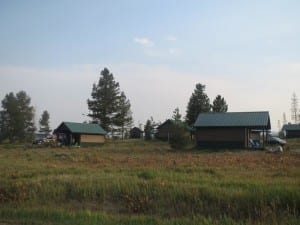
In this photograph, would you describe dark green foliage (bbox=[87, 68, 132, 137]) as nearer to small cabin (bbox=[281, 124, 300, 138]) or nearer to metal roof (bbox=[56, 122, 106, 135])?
metal roof (bbox=[56, 122, 106, 135])

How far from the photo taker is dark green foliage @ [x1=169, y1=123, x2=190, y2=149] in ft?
147

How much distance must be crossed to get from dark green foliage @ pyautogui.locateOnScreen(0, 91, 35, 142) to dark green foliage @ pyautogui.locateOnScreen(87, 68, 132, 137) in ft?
44.1

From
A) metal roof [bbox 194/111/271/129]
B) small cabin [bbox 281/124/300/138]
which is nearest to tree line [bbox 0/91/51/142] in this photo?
metal roof [bbox 194/111/271/129]

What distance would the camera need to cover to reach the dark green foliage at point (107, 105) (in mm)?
A: 81000

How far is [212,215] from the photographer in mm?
10102

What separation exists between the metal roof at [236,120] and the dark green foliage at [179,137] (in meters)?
3.26

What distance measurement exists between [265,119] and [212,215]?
124ft

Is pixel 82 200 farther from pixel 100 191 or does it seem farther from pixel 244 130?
pixel 244 130

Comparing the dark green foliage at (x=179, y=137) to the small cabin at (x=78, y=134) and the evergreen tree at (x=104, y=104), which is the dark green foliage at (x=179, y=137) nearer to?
the small cabin at (x=78, y=134)

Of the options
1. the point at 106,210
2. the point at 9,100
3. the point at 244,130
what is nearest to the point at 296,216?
the point at 106,210

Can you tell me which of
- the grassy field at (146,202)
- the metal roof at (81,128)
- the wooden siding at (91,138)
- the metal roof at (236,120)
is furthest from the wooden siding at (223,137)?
the grassy field at (146,202)

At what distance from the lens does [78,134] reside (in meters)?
60.5

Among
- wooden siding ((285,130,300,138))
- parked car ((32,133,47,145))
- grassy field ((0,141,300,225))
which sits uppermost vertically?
wooden siding ((285,130,300,138))

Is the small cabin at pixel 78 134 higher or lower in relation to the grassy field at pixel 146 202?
higher
